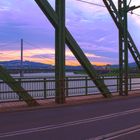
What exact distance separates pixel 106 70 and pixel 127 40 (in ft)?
41.1

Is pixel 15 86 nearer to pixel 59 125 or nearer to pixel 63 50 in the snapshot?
pixel 63 50

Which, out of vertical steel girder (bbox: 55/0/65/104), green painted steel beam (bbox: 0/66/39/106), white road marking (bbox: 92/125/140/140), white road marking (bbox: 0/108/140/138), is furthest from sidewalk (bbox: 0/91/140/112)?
white road marking (bbox: 92/125/140/140)

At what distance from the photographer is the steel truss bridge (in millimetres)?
21859

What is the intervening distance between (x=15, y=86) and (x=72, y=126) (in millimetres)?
7789


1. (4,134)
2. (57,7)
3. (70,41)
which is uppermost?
(57,7)

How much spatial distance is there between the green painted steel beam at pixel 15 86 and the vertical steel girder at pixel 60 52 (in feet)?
7.31

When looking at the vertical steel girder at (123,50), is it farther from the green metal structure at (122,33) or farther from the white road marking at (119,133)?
the white road marking at (119,133)

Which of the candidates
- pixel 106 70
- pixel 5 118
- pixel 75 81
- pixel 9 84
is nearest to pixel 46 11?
pixel 9 84

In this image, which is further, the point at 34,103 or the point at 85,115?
the point at 34,103

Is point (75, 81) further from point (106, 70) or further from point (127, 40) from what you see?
point (106, 70)

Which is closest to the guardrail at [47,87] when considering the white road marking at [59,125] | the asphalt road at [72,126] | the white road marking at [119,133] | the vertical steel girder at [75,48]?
the vertical steel girder at [75,48]

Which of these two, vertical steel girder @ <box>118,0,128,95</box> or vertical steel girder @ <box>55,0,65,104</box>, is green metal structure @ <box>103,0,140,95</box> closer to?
vertical steel girder @ <box>118,0,128,95</box>

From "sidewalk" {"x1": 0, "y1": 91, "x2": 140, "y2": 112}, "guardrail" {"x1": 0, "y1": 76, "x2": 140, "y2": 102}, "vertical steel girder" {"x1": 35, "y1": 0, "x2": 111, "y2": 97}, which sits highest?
"vertical steel girder" {"x1": 35, "y1": 0, "x2": 111, "y2": 97}

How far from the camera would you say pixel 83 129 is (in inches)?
529
